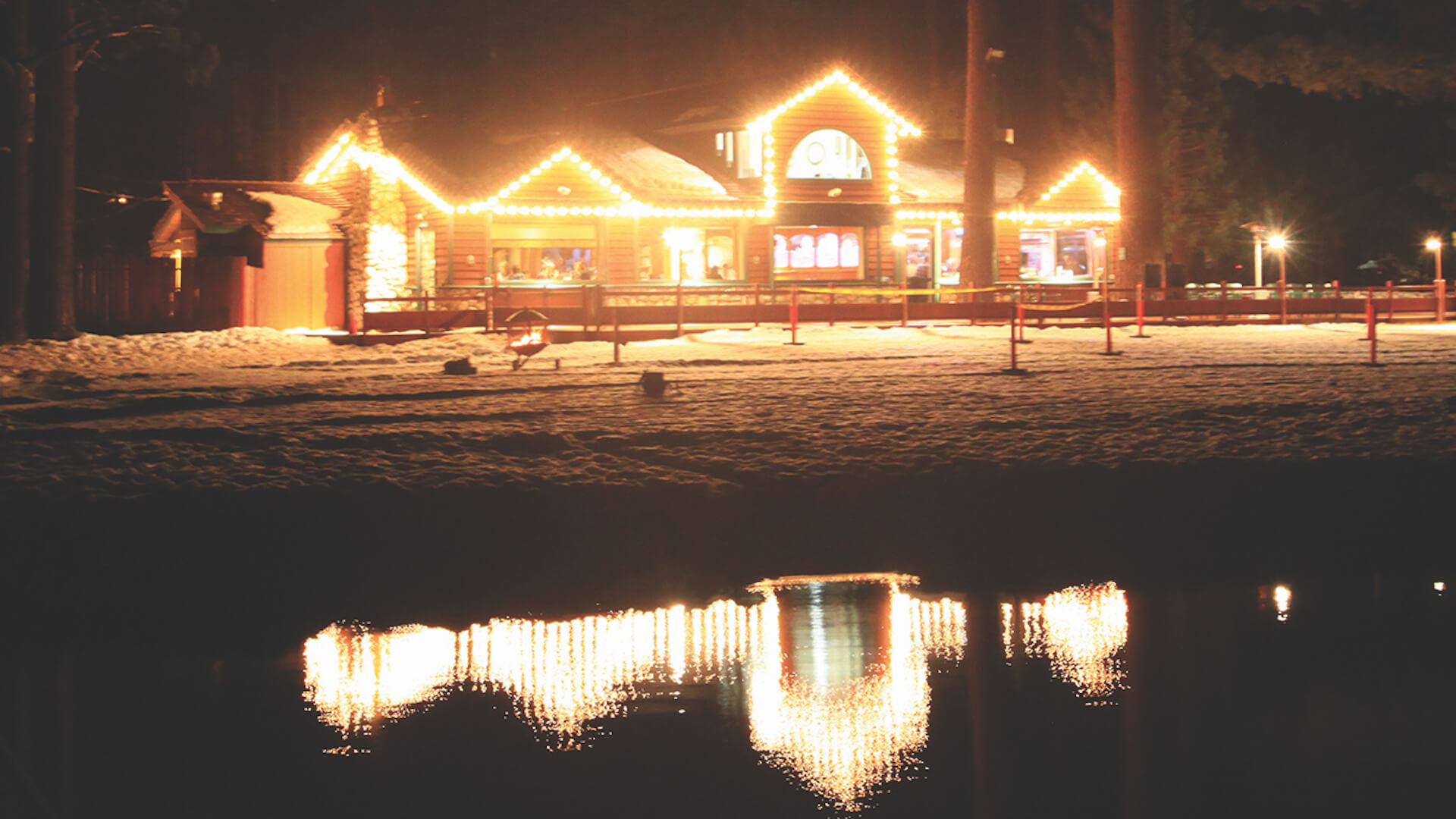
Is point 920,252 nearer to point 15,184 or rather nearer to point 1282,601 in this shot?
point 15,184

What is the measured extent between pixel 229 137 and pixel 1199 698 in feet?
172

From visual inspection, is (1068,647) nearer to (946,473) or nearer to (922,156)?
(946,473)

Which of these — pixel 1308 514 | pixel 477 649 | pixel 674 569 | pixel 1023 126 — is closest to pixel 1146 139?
pixel 1023 126

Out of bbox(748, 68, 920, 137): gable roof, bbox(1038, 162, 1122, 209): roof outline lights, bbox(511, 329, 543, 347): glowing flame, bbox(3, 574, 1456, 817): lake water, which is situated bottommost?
bbox(3, 574, 1456, 817): lake water

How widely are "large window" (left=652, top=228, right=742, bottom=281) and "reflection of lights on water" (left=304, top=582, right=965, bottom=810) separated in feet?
111

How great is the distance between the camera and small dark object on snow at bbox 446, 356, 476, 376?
19188mm

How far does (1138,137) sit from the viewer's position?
1588 inches

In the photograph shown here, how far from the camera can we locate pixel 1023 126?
6119 cm

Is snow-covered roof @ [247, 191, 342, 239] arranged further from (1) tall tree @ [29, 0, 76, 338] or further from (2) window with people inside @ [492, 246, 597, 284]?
(1) tall tree @ [29, 0, 76, 338]

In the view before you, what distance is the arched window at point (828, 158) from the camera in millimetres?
41469

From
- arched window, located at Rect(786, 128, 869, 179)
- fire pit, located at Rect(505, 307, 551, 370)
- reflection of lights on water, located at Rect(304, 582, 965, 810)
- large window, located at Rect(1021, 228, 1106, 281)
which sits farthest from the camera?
large window, located at Rect(1021, 228, 1106, 281)

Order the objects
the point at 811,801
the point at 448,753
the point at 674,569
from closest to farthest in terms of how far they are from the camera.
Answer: the point at 811,801
the point at 448,753
the point at 674,569

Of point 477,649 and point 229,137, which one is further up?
point 229,137

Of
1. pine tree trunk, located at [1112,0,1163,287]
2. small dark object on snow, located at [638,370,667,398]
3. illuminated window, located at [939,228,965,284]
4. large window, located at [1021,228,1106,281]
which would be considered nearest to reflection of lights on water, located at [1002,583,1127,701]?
small dark object on snow, located at [638,370,667,398]
